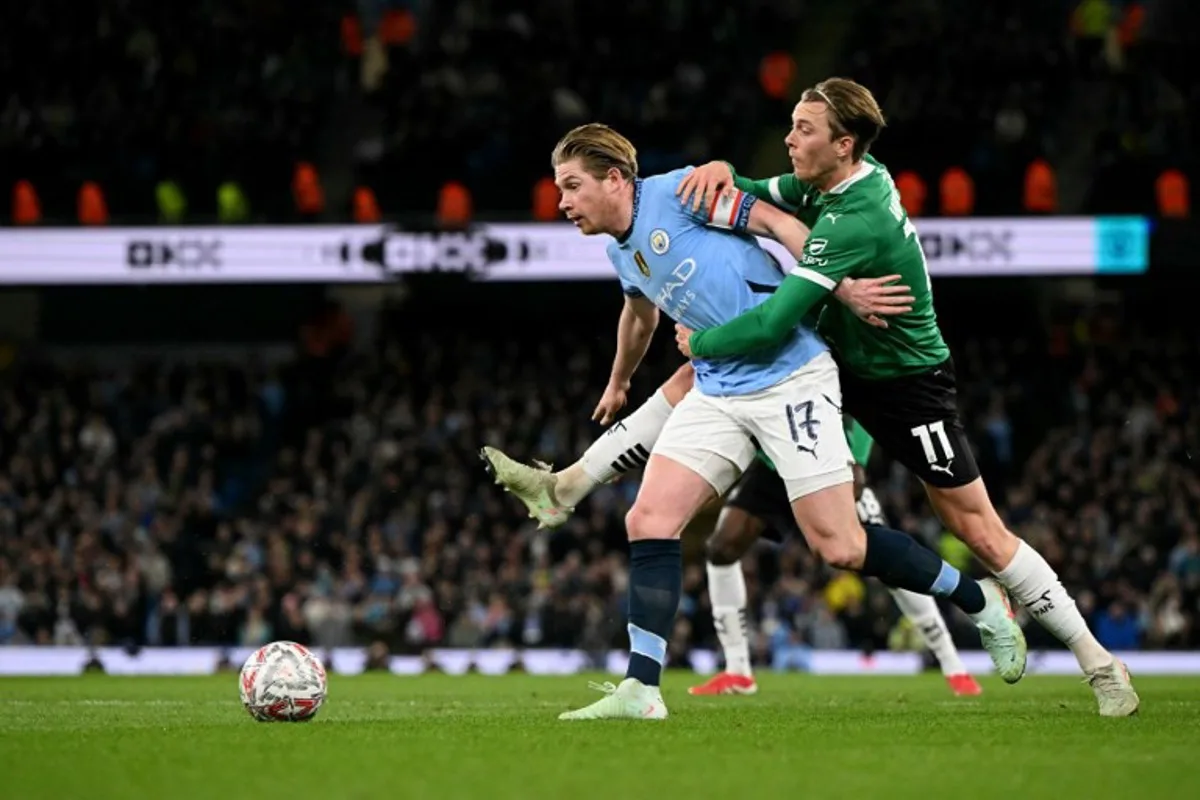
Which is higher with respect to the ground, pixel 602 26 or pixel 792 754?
pixel 602 26

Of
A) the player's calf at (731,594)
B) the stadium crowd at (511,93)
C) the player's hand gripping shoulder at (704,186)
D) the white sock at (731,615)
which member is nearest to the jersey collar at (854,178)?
the player's hand gripping shoulder at (704,186)

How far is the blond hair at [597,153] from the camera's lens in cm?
725

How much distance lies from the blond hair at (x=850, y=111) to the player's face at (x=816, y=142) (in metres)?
0.02

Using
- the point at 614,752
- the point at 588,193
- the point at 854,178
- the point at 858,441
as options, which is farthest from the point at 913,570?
the point at 858,441

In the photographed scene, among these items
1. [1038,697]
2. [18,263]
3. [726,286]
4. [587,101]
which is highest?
[587,101]

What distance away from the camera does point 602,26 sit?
80.8 feet

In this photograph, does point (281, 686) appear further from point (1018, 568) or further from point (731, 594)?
point (731, 594)

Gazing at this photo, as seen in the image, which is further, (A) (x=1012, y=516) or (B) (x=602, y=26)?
(B) (x=602, y=26)

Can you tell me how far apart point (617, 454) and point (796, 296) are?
1421mm

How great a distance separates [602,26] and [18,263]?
8.14 metres

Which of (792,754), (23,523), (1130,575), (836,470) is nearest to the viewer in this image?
(792,754)

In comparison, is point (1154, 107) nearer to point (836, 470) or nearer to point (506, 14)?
point (506, 14)

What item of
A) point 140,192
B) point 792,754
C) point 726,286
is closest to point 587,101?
point 140,192

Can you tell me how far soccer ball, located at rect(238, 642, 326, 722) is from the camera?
726 centimetres
